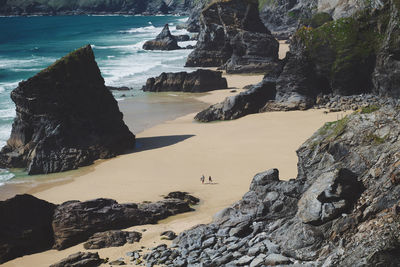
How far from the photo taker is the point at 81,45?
110938 mm

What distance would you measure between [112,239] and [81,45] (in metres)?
95.3

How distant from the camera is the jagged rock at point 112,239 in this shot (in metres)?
20.3

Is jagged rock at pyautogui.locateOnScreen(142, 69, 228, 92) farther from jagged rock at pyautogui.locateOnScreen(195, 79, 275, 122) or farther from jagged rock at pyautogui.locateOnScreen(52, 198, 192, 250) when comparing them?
jagged rock at pyautogui.locateOnScreen(52, 198, 192, 250)

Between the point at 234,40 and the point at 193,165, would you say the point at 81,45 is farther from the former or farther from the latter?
the point at 193,165

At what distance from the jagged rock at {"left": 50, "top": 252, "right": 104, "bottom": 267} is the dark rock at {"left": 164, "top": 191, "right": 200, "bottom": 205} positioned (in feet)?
23.2

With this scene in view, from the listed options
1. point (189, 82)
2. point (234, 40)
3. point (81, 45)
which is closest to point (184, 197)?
point (189, 82)

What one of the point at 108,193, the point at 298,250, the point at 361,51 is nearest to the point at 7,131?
the point at 108,193

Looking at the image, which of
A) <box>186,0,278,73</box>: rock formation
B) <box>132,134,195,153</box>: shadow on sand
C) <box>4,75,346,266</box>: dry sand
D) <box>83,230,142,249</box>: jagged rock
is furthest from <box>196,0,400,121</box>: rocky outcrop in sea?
<box>83,230,142,249</box>: jagged rock

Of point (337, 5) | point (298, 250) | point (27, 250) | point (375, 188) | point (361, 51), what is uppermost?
point (337, 5)

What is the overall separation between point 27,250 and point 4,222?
4.85 feet

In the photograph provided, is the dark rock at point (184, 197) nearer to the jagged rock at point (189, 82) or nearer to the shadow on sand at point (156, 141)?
the shadow on sand at point (156, 141)

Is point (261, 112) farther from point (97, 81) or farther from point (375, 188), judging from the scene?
point (375, 188)

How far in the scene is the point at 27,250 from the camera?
834 inches

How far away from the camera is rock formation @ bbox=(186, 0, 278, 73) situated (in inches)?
2761
